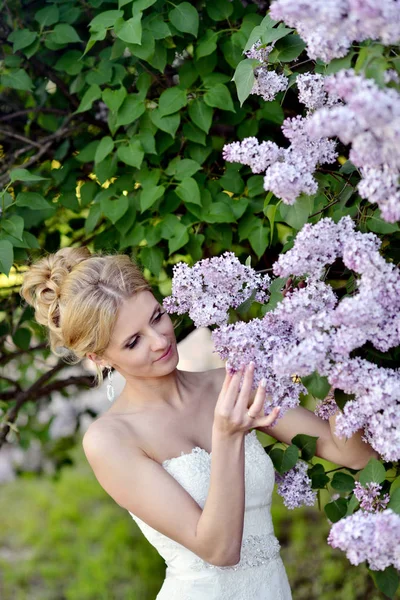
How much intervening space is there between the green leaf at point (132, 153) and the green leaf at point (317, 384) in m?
1.09

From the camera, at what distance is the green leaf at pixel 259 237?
2305 mm

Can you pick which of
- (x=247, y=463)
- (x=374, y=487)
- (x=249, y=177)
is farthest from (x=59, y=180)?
(x=374, y=487)

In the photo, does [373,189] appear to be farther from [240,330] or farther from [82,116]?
[82,116]

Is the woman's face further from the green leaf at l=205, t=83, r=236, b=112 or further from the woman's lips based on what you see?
the green leaf at l=205, t=83, r=236, b=112

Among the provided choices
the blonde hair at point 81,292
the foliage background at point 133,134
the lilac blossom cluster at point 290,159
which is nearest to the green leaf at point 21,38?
the foliage background at point 133,134

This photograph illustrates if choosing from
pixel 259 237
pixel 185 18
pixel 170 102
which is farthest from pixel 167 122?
pixel 259 237

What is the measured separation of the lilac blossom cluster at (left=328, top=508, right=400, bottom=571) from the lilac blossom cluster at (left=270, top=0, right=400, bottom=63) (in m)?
0.65

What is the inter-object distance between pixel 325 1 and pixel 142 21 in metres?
1.18

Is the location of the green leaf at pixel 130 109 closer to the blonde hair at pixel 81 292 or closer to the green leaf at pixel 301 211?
the blonde hair at pixel 81 292

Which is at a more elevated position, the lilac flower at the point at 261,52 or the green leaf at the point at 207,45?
the lilac flower at the point at 261,52

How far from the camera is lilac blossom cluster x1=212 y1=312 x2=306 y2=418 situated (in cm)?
145

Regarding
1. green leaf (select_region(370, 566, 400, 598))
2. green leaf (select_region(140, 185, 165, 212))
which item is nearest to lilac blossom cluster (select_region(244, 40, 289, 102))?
green leaf (select_region(140, 185, 165, 212))

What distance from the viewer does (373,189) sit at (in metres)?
1.13

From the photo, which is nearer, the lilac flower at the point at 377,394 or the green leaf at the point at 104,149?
the lilac flower at the point at 377,394
